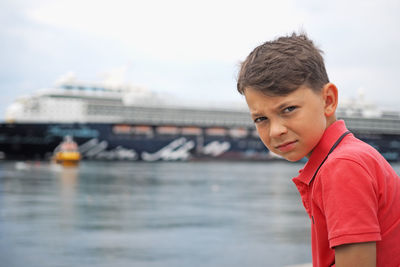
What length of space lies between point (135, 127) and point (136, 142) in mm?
1831

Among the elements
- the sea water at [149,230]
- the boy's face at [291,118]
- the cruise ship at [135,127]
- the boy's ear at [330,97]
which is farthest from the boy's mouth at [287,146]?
the cruise ship at [135,127]

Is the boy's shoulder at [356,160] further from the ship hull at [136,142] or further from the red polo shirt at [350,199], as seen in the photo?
the ship hull at [136,142]

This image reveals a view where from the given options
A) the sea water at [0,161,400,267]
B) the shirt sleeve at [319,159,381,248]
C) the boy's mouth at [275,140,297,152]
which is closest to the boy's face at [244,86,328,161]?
the boy's mouth at [275,140,297,152]

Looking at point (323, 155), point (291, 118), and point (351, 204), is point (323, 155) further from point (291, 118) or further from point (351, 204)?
point (351, 204)

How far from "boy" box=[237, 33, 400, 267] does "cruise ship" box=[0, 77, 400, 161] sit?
37.8 m

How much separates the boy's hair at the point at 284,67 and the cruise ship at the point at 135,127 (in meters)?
37.8

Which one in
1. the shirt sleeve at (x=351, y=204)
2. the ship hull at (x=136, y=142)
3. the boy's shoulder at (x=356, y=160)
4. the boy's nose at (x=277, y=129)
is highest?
the boy's nose at (x=277, y=129)

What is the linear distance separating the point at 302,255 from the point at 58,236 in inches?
114

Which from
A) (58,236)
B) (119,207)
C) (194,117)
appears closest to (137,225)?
(58,236)

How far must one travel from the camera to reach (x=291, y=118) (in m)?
1.17

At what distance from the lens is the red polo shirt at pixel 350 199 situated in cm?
100

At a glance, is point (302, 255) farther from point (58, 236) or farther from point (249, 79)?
point (249, 79)

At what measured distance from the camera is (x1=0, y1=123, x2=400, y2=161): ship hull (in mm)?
37438

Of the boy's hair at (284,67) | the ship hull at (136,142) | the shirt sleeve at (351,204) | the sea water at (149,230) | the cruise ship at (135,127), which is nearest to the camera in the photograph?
the shirt sleeve at (351,204)
